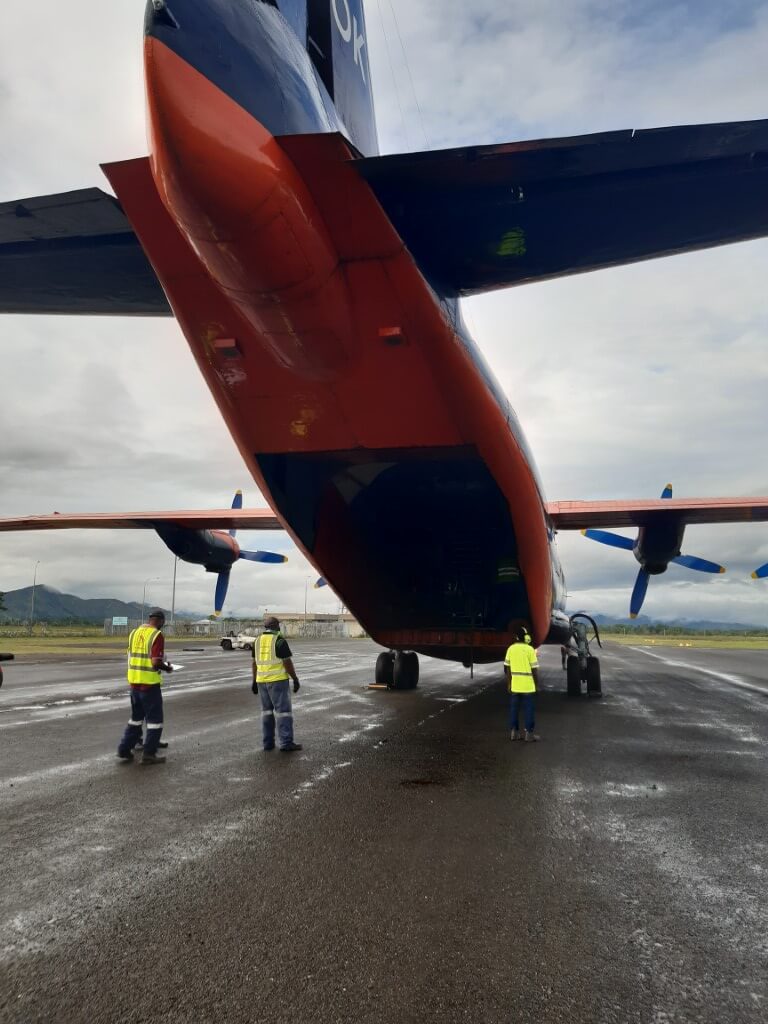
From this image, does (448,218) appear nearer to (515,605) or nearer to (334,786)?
(334,786)

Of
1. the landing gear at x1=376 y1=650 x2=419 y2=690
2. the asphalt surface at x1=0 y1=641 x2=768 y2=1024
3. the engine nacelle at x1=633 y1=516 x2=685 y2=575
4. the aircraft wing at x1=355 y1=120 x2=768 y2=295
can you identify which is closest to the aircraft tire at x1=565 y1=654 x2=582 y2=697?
the engine nacelle at x1=633 y1=516 x2=685 y2=575

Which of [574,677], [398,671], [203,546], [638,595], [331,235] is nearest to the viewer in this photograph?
[331,235]

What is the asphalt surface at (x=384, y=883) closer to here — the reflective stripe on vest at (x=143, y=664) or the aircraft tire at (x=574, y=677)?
the reflective stripe on vest at (x=143, y=664)

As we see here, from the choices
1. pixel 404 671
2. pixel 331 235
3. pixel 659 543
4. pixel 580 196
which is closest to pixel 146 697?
pixel 331 235

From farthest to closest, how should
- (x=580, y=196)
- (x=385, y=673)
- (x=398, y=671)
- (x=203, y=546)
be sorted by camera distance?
(x=203, y=546) → (x=385, y=673) → (x=398, y=671) → (x=580, y=196)

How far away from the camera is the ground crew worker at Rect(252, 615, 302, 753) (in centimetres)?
736

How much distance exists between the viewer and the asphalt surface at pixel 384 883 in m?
2.52

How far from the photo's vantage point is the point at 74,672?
19.6 meters

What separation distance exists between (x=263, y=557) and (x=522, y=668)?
11429 mm

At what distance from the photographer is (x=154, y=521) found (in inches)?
563

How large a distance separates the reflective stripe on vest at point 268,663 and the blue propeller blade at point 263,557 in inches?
404

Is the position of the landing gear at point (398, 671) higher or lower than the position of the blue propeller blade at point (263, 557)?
lower

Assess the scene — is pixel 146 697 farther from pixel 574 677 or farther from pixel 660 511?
pixel 660 511

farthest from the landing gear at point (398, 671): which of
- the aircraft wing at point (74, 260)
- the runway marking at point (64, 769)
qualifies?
the aircraft wing at point (74, 260)
